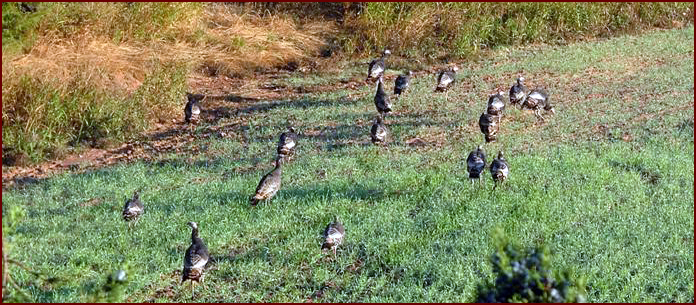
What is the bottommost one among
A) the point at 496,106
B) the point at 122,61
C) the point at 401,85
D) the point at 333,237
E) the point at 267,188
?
the point at 122,61

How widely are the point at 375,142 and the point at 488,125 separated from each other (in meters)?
1.57

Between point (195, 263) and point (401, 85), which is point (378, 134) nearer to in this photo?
point (401, 85)

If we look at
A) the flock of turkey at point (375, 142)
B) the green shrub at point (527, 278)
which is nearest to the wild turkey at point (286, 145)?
the flock of turkey at point (375, 142)

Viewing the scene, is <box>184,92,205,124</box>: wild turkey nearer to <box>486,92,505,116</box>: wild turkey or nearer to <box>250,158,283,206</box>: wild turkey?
<box>486,92,505,116</box>: wild turkey

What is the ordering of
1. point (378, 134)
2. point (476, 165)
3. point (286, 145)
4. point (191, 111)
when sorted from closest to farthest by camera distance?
1. point (476, 165)
2. point (286, 145)
3. point (378, 134)
4. point (191, 111)

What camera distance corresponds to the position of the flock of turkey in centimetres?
888

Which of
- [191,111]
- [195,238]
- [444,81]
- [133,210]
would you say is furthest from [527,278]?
[191,111]

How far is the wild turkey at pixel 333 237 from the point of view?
941cm

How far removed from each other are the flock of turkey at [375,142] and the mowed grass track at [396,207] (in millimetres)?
198

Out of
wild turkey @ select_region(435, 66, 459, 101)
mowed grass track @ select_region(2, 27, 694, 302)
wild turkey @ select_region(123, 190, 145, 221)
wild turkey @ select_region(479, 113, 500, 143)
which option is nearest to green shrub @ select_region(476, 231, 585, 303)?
mowed grass track @ select_region(2, 27, 694, 302)

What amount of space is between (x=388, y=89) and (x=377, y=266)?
9625 mm

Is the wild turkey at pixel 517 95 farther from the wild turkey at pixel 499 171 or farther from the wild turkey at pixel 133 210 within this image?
the wild turkey at pixel 133 210

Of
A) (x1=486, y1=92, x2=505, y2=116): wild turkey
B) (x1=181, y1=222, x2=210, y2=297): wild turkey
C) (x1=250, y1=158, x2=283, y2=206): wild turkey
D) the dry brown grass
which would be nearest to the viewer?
A: (x1=181, y1=222, x2=210, y2=297): wild turkey

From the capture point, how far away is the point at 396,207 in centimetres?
1099
